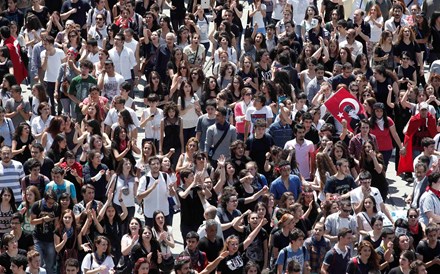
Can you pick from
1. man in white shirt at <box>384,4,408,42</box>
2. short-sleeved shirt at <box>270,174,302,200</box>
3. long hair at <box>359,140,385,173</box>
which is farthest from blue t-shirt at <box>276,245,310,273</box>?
man in white shirt at <box>384,4,408,42</box>

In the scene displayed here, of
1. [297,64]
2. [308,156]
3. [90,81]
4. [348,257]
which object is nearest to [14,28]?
[90,81]

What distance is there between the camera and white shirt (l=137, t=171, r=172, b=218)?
22.1 meters

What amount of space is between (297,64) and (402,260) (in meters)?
7.49

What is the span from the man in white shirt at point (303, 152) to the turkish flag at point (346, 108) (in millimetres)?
1217

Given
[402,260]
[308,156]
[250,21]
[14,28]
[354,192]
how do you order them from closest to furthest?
[402,260] → [354,192] → [308,156] → [14,28] → [250,21]

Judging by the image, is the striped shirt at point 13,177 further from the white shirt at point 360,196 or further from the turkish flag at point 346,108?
the turkish flag at point 346,108

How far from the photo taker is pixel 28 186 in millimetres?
22172

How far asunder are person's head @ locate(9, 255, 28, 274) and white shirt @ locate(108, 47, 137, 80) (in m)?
7.35

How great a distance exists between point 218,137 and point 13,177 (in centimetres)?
317

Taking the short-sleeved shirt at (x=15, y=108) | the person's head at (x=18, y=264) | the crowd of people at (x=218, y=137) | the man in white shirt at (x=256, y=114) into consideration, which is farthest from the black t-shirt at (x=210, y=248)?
the short-sleeved shirt at (x=15, y=108)

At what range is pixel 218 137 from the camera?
23797 mm

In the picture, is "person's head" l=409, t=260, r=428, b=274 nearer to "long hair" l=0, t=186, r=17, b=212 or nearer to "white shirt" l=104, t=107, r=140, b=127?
"long hair" l=0, t=186, r=17, b=212

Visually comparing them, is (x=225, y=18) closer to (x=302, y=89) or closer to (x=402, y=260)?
(x=302, y=89)

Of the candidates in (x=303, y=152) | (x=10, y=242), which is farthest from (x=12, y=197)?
(x=303, y=152)
